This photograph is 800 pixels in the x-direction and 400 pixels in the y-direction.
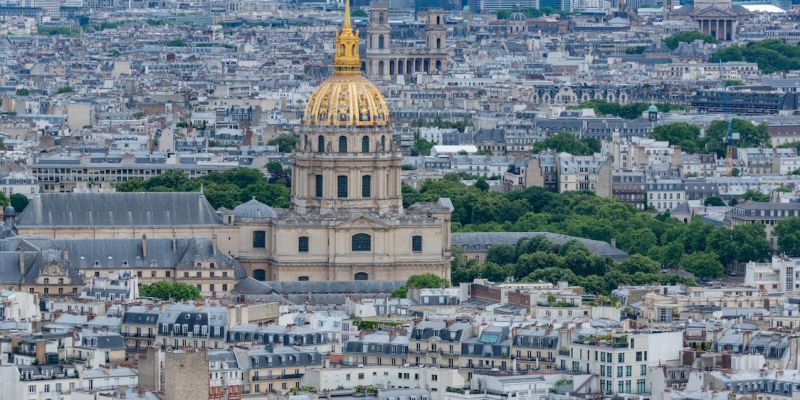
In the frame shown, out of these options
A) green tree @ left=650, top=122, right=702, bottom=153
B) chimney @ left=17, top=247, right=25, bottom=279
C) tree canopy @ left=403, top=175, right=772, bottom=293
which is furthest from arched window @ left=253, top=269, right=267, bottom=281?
green tree @ left=650, top=122, right=702, bottom=153

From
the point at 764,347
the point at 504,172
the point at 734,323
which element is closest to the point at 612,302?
the point at 734,323

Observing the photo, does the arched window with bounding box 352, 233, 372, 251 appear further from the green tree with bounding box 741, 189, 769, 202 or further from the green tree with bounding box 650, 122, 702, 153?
the green tree with bounding box 650, 122, 702, 153

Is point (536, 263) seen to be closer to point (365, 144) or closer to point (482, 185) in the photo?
point (365, 144)

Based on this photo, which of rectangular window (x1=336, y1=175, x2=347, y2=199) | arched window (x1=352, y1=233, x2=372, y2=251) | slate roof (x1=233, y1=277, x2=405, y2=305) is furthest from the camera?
rectangular window (x1=336, y1=175, x2=347, y2=199)

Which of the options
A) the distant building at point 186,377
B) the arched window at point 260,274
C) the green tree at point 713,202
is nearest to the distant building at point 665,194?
the green tree at point 713,202

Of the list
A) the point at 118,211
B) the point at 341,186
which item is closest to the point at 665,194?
the point at 341,186

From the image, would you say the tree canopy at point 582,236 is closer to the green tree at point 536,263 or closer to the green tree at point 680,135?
the green tree at point 536,263
